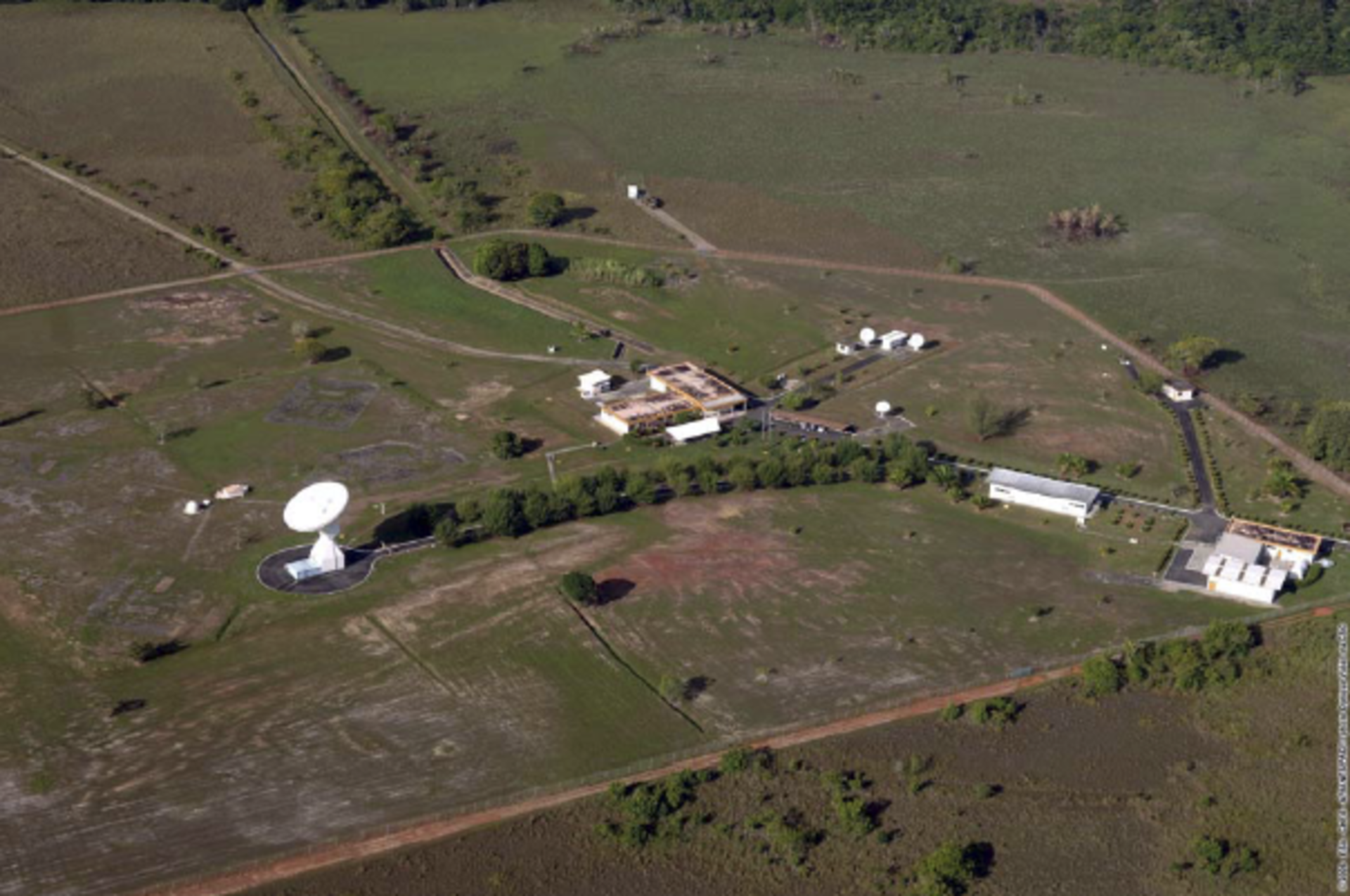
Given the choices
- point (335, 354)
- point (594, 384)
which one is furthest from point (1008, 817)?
point (335, 354)

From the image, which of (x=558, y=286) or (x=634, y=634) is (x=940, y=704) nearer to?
(x=634, y=634)

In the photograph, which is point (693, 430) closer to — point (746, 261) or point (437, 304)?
point (437, 304)

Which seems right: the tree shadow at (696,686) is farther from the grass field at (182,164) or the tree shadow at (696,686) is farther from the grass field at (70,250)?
the grass field at (70,250)

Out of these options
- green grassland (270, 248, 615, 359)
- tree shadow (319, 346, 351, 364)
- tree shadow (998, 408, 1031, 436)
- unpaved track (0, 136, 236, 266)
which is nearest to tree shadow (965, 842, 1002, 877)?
tree shadow (998, 408, 1031, 436)

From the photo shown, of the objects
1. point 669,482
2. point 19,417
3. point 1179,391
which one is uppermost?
point 19,417

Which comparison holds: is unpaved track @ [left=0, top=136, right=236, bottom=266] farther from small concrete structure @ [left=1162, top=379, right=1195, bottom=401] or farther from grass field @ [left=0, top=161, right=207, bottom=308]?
small concrete structure @ [left=1162, top=379, right=1195, bottom=401]

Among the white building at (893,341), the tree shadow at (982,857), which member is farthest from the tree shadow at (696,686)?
the white building at (893,341)

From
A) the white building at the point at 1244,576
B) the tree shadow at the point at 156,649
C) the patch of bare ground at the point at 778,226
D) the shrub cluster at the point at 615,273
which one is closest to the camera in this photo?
the tree shadow at the point at 156,649
